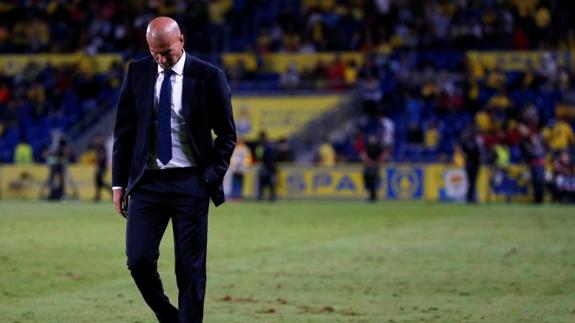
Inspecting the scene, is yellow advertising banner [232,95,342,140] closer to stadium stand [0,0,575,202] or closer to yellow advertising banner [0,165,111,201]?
stadium stand [0,0,575,202]

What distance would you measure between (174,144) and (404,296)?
5024mm

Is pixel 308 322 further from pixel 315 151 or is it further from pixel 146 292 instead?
pixel 315 151

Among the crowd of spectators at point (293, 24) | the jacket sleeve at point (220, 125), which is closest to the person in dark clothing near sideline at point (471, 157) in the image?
the crowd of spectators at point (293, 24)

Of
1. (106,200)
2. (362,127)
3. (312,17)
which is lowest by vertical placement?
(106,200)

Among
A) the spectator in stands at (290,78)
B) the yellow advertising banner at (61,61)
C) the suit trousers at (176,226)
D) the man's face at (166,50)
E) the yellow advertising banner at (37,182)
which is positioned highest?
the yellow advertising banner at (61,61)

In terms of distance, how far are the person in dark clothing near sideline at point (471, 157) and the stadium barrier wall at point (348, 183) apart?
2289mm

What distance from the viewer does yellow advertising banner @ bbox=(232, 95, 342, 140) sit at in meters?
43.1

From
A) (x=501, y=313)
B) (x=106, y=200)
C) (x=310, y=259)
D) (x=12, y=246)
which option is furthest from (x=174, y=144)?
(x=106, y=200)

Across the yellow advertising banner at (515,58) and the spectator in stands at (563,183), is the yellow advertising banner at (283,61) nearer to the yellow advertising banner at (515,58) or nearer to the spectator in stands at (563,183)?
the yellow advertising banner at (515,58)

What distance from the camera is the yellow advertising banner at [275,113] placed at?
4306 centimetres

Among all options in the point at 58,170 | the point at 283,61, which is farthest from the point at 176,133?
the point at 283,61

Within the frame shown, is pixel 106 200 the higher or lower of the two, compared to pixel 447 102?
lower

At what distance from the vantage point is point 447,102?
134ft

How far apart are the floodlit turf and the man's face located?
3254mm
